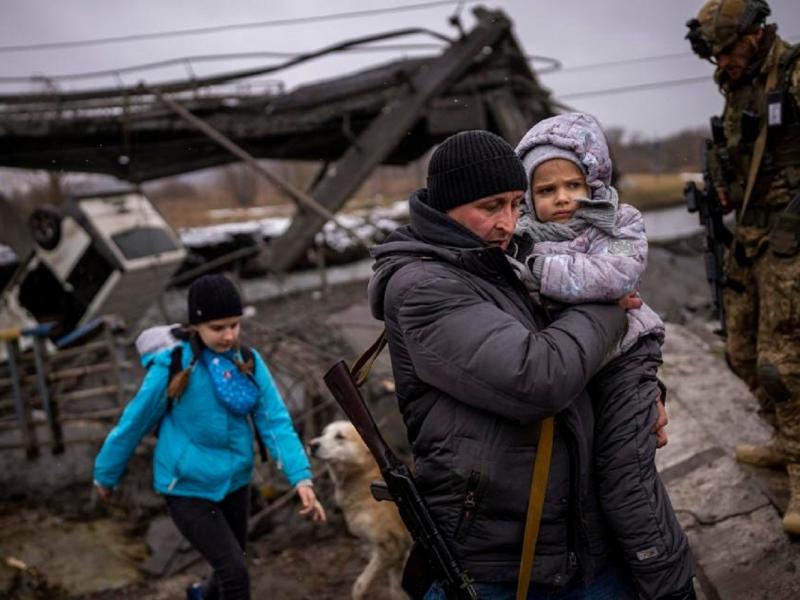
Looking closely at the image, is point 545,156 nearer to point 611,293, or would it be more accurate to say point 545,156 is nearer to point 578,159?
point 578,159

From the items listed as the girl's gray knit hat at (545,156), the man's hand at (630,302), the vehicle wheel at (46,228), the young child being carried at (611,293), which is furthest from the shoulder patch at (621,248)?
the vehicle wheel at (46,228)

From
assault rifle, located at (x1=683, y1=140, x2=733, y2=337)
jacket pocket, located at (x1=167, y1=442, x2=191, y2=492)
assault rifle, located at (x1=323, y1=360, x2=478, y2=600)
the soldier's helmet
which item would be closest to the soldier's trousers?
assault rifle, located at (x1=683, y1=140, x2=733, y2=337)

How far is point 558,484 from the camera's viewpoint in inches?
71.6

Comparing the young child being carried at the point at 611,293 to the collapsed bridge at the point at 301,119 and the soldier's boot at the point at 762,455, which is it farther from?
the collapsed bridge at the point at 301,119

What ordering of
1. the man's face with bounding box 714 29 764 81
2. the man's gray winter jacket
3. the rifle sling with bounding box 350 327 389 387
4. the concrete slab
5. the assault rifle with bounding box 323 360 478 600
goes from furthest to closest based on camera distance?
the man's face with bounding box 714 29 764 81 < the concrete slab < the rifle sling with bounding box 350 327 389 387 < the assault rifle with bounding box 323 360 478 600 < the man's gray winter jacket

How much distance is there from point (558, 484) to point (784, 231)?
1933 mm

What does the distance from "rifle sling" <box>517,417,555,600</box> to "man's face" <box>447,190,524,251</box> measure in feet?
1.60

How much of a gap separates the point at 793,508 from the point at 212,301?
269cm

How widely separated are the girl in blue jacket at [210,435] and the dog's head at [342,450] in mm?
680

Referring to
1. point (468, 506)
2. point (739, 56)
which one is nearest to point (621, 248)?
point (468, 506)

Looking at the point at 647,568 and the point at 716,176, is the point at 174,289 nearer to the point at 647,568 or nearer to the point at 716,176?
the point at 716,176

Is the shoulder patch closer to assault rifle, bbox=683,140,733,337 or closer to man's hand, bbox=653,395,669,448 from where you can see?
man's hand, bbox=653,395,669,448

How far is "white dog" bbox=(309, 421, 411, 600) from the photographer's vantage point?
412 cm

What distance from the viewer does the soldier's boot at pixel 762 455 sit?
12.1 ft
